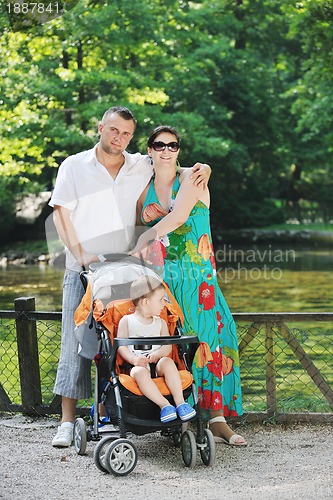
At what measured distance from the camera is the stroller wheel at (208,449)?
467cm

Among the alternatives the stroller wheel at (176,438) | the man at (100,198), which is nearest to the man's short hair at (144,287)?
the man at (100,198)

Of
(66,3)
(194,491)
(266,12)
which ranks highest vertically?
(266,12)

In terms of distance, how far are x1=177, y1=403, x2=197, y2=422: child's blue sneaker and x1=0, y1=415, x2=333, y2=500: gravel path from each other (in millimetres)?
321

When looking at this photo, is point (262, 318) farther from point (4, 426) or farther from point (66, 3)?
point (66, 3)

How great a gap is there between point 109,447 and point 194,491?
51cm

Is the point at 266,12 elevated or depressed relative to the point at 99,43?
elevated

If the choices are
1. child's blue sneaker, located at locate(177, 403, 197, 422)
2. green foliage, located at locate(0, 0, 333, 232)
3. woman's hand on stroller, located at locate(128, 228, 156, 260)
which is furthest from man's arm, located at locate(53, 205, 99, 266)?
green foliage, located at locate(0, 0, 333, 232)

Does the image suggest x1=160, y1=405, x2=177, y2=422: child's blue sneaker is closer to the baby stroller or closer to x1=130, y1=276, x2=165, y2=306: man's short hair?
the baby stroller

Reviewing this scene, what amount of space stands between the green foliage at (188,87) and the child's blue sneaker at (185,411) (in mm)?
14802

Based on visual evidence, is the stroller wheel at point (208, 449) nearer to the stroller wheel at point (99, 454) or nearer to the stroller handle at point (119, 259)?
the stroller wheel at point (99, 454)

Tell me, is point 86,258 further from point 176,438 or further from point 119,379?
point 176,438

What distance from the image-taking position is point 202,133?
80.9ft

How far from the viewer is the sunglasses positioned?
503cm

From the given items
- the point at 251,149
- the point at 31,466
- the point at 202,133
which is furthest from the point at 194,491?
the point at 251,149
